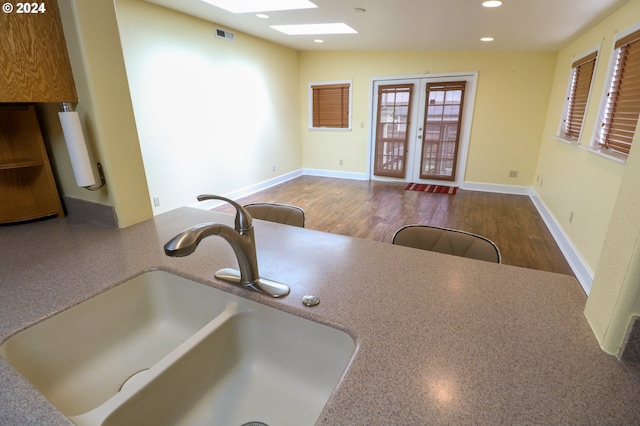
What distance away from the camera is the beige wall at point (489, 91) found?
4.80m

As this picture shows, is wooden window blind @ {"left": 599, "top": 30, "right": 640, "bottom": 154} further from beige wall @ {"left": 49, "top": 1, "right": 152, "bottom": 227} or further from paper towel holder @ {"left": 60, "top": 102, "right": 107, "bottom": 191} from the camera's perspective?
paper towel holder @ {"left": 60, "top": 102, "right": 107, "bottom": 191}

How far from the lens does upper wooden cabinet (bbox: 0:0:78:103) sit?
1.05m

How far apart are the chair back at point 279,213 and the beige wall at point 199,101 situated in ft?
7.65

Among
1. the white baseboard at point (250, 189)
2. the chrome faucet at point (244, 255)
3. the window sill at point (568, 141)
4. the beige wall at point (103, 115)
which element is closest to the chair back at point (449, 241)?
the chrome faucet at point (244, 255)

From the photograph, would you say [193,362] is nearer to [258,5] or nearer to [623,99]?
[623,99]

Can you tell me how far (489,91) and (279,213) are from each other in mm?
4816

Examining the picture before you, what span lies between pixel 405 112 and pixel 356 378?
5779 millimetres

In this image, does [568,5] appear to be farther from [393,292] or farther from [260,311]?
[260,311]

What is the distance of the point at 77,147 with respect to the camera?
123cm

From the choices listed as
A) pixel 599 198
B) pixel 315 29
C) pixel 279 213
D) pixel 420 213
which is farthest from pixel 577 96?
pixel 279 213

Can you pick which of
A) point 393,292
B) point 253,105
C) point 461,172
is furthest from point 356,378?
point 461,172
